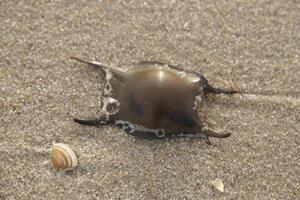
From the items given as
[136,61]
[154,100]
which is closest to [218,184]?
[154,100]

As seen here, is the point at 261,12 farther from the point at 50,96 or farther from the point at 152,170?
the point at 50,96

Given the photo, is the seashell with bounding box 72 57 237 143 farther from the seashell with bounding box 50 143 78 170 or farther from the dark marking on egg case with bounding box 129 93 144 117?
the seashell with bounding box 50 143 78 170

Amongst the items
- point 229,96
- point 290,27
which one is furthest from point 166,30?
point 290,27

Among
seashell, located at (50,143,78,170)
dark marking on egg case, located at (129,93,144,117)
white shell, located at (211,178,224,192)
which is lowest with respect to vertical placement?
white shell, located at (211,178,224,192)

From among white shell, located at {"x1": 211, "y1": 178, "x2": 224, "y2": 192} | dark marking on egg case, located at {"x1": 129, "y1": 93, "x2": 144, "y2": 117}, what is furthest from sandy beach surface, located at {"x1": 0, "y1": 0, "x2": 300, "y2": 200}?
dark marking on egg case, located at {"x1": 129, "y1": 93, "x2": 144, "y2": 117}

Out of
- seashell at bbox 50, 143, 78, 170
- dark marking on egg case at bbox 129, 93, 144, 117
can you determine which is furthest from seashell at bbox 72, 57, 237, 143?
seashell at bbox 50, 143, 78, 170

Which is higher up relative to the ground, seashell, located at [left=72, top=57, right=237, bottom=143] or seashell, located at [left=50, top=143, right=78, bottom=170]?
seashell, located at [left=72, top=57, right=237, bottom=143]
